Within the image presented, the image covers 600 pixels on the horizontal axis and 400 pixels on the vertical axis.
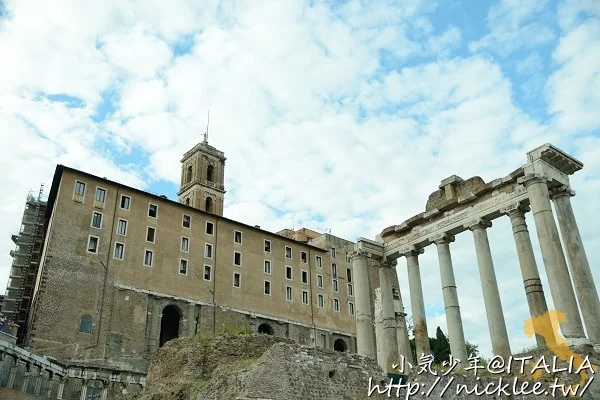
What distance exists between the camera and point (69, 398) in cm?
3372

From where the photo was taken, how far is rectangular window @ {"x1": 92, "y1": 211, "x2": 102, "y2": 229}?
41.3 m

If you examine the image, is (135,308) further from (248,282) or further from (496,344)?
(496,344)

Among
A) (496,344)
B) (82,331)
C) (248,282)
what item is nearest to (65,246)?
(82,331)

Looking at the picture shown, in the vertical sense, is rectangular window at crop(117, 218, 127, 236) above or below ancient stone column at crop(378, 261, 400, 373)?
above

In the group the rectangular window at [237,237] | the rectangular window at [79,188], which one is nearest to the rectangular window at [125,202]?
the rectangular window at [79,188]

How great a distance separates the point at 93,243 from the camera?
133 ft

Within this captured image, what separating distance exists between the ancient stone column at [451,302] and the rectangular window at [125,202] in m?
27.7

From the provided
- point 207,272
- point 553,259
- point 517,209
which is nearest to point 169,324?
point 207,272

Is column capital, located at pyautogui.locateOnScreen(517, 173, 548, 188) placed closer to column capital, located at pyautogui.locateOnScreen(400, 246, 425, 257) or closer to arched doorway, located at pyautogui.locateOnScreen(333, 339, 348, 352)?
column capital, located at pyautogui.locateOnScreen(400, 246, 425, 257)

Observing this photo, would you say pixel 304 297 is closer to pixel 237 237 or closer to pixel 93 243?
pixel 237 237

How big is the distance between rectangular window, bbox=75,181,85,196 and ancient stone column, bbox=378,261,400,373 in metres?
25.5

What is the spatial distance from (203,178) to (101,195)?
2759cm

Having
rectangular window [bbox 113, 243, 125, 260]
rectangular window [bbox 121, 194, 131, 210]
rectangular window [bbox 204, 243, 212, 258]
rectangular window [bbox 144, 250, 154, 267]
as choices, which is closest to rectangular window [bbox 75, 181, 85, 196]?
rectangular window [bbox 121, 194, 131, 210]

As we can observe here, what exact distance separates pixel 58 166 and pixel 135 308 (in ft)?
39.6
